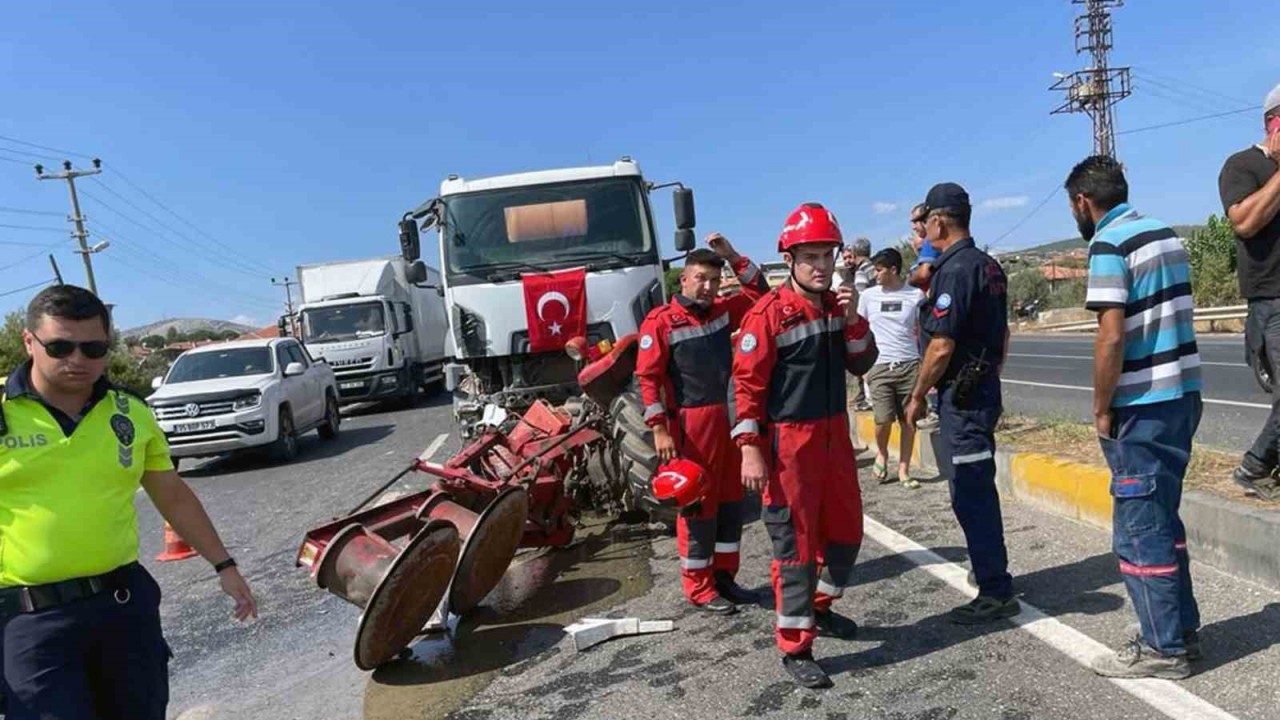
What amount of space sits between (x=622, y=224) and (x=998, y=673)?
19.5 feet

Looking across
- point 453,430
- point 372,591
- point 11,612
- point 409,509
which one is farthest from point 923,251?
point 453,430

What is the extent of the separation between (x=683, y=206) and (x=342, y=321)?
1179 centimetres

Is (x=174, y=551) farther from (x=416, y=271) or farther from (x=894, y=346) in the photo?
(x=894, y=346)

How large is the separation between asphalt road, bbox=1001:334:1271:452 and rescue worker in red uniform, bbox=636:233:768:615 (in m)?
3.67

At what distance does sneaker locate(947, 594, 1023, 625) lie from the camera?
157 inches

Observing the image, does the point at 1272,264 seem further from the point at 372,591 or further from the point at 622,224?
the point at 622,224

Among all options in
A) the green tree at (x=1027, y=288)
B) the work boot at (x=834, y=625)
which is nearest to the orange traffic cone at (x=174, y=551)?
the work boot at (x=834, y=625)

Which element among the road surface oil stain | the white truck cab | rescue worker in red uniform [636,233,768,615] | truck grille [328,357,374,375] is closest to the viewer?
the road surface oil stain

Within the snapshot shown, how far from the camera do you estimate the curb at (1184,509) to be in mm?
4043

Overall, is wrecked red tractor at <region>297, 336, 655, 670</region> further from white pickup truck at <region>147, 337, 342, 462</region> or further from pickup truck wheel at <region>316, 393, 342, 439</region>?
pickup truck wheel at <region>316, 393, 342, 439</region>

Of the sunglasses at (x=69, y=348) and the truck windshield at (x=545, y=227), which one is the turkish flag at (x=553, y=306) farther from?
the sunglasses at (x=69, y=348)

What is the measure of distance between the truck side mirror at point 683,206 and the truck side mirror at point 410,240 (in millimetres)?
→ 2687

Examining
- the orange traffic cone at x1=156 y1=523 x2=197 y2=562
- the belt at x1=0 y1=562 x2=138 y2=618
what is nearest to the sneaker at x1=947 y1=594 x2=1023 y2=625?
the belt at x1=0 y1=562 x2=138 y2=618

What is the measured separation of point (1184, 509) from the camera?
4535 millimetres
